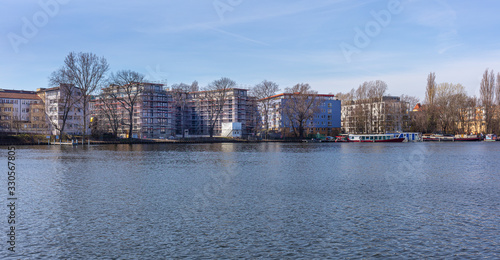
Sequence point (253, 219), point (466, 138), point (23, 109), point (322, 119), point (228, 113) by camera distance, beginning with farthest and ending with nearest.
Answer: point (228, 113)
point (322, 119)
point (23, 109)
point (466, 138)
point (253, 219)

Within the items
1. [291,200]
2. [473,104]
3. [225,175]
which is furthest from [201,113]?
[291,200]

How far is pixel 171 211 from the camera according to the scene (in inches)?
707

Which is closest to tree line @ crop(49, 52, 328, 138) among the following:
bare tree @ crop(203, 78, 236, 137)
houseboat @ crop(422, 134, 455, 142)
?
bare tree @ crop(203, 78, 236, 137)

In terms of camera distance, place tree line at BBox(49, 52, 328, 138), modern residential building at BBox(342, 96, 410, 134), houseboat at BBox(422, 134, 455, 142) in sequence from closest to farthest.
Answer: tree line at BBox(49, 52, 328, 138) < houseboat at BBox(422, 134, 455, 142) < modern residential building at BBox(342, 96, 410, 134)

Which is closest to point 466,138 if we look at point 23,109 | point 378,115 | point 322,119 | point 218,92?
point 378,115

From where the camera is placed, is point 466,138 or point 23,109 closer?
point 466,138

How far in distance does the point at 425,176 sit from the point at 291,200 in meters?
16.3

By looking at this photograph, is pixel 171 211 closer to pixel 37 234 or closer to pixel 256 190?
pixel 37 234

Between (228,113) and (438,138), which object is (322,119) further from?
(438,138)

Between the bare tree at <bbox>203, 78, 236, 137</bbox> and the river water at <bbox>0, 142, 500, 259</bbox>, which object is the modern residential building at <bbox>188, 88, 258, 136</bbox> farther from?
the river water at <bbox>0, 142, 500, 259</bbox>

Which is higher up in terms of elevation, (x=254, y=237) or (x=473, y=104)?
(x=473, y=104)

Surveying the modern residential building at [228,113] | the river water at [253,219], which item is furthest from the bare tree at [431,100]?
the river water at [253,219]

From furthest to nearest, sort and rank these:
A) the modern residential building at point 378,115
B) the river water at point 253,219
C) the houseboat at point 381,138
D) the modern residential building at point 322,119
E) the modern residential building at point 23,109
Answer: the modern residential building at point 322,119, the modern residential building at point 378,115, the modern residential building at point 23,109, the houseboat at point 381,138, the river water at point 253,219

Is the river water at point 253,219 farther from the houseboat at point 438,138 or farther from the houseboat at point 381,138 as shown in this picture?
the houseboat at point 438,138
